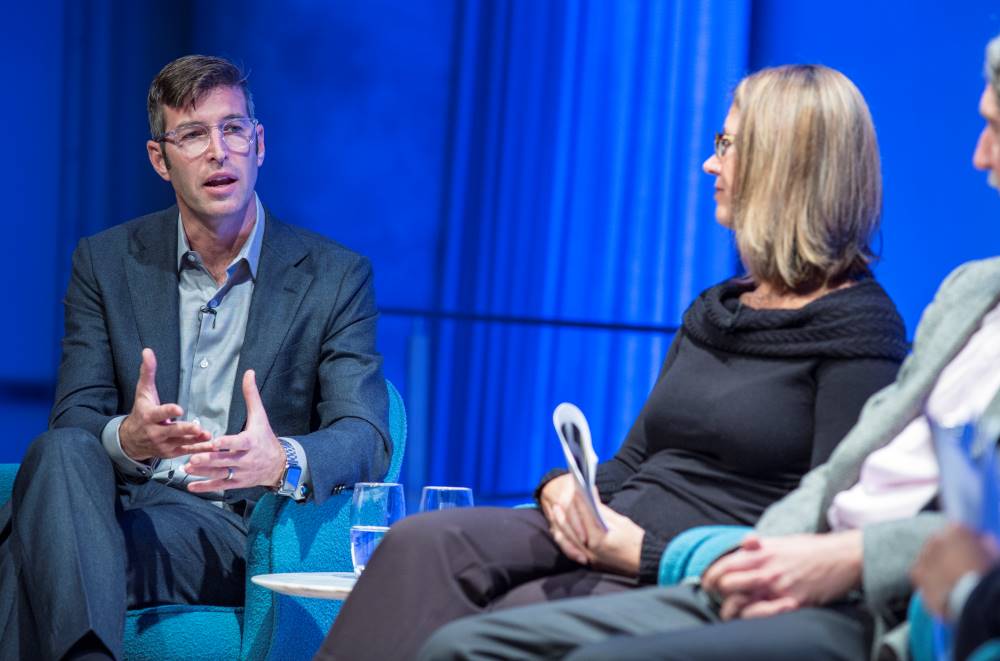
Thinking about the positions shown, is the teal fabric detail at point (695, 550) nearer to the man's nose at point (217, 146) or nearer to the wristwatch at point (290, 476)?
the wristwatch at point (290, 476)

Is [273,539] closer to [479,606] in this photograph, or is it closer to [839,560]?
[479,606]

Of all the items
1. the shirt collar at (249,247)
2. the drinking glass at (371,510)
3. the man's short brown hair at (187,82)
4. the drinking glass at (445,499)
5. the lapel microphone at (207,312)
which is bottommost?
the drinking glass at (371,510)

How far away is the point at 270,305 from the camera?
284 centimetres

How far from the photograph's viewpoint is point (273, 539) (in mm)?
2516

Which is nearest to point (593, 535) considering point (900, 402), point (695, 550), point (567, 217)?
point (695, 550)

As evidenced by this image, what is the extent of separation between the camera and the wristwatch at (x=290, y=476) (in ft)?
8.16

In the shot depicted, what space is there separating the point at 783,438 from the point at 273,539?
1.10 metres

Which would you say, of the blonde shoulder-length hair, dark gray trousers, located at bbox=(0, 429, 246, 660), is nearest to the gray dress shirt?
dark gray trousers, located at bbox=(0, 429, 246, 660)

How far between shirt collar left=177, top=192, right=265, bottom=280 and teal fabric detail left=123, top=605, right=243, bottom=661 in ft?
2.46

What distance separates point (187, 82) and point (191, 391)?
69cm

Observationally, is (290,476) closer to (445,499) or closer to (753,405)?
(445,499)

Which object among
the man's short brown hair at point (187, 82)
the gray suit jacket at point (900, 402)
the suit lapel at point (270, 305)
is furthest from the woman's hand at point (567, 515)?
the man's short brown hair at point (187, 82)

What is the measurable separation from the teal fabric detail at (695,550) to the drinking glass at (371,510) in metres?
0.69

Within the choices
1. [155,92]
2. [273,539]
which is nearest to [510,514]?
[273,539]
